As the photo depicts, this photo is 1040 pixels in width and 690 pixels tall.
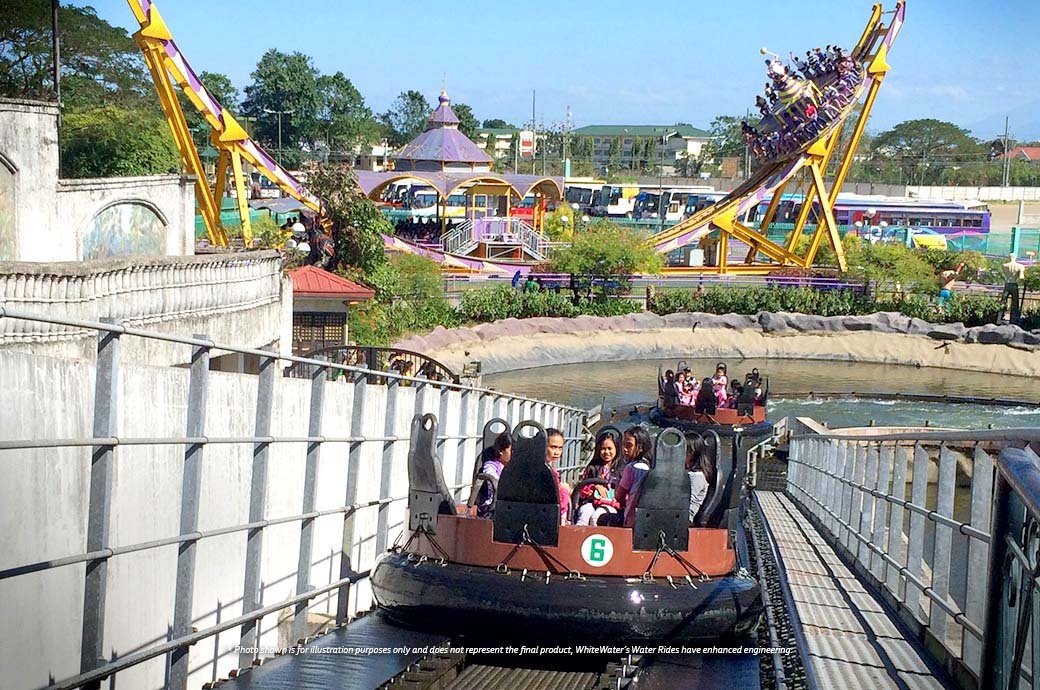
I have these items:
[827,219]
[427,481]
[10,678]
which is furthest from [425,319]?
[10,678]

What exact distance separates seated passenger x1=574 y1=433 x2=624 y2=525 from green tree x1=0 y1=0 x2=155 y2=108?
13.1 meters

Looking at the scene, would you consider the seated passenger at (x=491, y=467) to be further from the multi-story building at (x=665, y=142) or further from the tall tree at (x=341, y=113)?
the multi-story building at (x=665, y=142)

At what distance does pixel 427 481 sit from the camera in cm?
892

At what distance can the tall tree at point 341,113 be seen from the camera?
5000 inches

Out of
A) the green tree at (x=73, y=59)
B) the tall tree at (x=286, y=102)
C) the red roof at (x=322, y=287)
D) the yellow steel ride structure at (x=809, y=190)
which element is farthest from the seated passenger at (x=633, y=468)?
the tall tree at (x=286, y=102)

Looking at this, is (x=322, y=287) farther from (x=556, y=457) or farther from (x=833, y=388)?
(x=833, y=388)

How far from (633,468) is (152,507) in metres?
3.12

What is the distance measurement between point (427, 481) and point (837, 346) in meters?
44.1

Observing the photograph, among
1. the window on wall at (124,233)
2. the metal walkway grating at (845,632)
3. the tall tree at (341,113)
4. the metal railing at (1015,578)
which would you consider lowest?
the metal walkway grating at (845,632)

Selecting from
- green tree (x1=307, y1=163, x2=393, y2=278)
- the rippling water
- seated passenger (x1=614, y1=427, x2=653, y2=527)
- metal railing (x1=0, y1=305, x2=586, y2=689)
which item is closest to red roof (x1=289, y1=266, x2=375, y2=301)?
the rippling water

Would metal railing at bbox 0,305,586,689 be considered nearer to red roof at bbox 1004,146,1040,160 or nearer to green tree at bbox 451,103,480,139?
green tree at bbox 451,103,480,139

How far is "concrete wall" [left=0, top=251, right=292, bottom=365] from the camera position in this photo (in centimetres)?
1115

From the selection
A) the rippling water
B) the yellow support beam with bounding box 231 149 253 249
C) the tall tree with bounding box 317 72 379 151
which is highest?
the tall tree with bounding box 317 72 379 151

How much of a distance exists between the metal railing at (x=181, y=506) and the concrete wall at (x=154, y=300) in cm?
80
